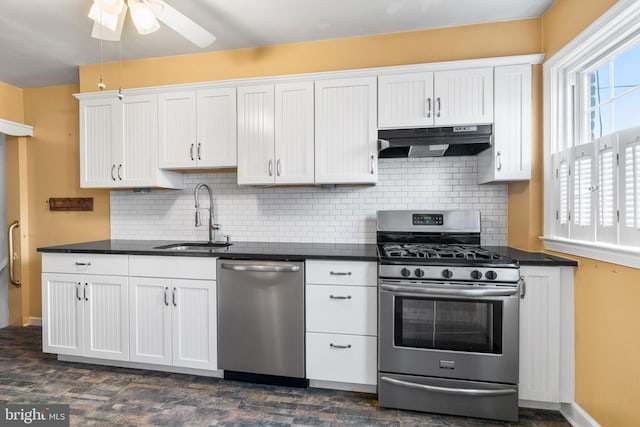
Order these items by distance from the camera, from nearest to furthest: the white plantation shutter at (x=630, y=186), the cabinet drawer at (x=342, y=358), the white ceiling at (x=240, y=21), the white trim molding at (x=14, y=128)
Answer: the white plantation shutter at (x=630, y=186) → the cabinet drawer at (x=342, y=358) → the white ceiling at (x=240, y=21) → the white trim molding at (x=14, y=128)

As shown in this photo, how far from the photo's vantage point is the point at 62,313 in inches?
100

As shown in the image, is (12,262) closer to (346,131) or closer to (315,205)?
(315,205)

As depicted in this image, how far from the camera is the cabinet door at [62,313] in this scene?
2.51m

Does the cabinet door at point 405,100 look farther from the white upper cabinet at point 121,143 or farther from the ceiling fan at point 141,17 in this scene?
the white upper cabinet at point 121,143

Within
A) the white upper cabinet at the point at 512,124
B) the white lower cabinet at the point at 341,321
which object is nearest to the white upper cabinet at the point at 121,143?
the white lower cabinet at the point at 341,321

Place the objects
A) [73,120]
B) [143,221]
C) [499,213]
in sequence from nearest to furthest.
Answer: [499,213] < [143,221] < [73,120]

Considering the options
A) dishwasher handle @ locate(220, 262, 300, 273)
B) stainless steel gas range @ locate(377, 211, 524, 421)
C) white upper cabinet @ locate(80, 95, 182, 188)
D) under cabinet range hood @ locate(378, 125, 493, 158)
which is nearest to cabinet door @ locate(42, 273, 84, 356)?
white upper cabinet @ locate(80, 95, 182, 188)

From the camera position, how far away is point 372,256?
209cm

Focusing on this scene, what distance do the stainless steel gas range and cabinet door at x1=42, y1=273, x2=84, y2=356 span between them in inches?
92.7

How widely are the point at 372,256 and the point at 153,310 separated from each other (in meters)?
1.68

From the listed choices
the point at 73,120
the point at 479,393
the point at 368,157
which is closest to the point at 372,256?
the point at 368,157

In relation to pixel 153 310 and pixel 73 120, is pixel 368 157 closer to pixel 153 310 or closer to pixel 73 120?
pixel 153 310

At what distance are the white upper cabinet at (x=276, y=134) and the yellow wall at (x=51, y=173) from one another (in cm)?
197

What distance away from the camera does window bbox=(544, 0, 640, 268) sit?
152 cm
